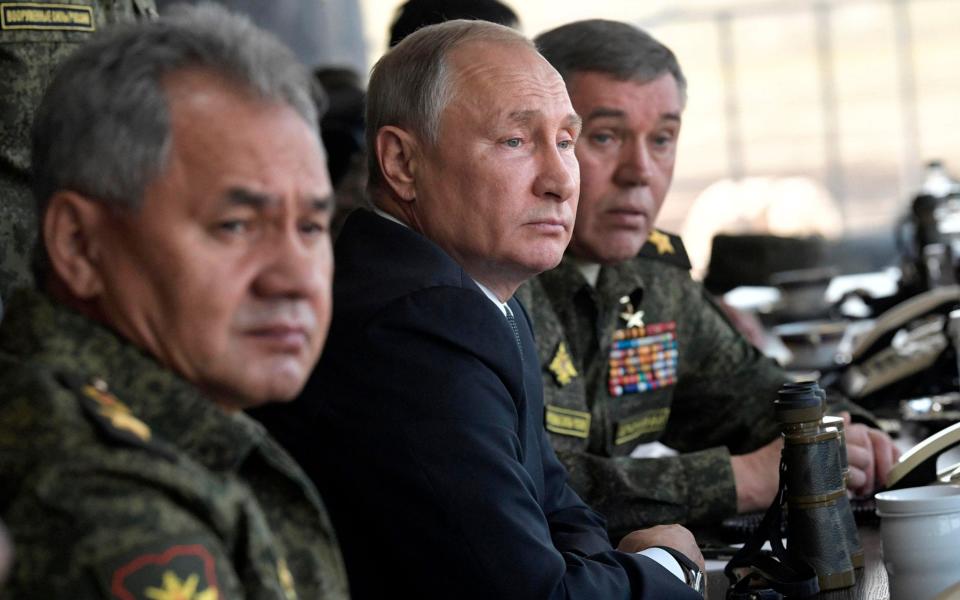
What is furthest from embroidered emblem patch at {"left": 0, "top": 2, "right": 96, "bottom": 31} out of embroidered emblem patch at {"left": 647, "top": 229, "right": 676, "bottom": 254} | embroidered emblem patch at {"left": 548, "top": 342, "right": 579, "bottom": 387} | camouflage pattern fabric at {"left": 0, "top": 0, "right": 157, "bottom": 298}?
embroidered emblem patch at {"left": 647, "top": 229, "right": 676, "bottom": 254}

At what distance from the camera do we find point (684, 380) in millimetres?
2713

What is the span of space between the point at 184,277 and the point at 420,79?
0.80 metres

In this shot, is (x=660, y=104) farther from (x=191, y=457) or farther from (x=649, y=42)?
(x=191, y=457)

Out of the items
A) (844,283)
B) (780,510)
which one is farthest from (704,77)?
(780,510)

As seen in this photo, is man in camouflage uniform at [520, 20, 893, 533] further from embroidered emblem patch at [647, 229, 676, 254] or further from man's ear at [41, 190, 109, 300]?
man's ear at [41, 190, 109, 300]

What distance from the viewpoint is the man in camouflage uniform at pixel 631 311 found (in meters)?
2.47

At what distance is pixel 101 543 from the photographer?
92cm

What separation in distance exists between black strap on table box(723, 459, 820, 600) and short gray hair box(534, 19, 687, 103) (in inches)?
42.9

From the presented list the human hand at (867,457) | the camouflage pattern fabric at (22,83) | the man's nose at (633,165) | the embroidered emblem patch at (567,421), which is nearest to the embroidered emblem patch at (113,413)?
the camouflage pattern fabric at (22,83)

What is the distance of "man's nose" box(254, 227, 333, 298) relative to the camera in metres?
1.12

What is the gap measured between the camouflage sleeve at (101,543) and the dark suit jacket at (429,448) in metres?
0.51

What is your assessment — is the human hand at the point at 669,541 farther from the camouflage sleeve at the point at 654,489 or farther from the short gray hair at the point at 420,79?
the short gray hair at the point at 420,79

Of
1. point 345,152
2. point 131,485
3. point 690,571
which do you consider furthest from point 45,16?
point 345,152

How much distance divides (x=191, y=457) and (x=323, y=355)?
0.51m
